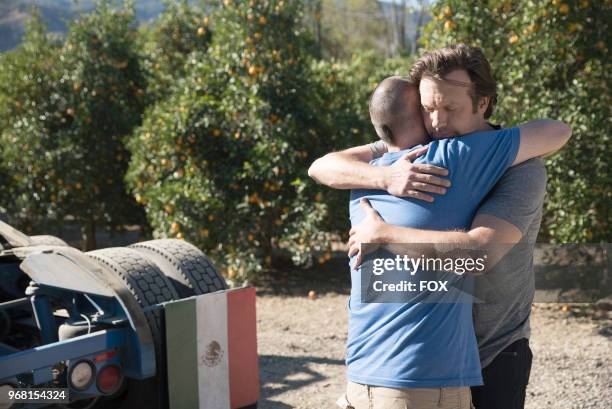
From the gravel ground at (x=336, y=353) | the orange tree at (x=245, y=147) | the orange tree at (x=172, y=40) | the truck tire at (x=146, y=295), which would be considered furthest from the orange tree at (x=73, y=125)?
the truck tire at (x=146, y=295)

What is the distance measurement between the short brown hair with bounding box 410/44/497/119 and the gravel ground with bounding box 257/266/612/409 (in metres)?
3.20

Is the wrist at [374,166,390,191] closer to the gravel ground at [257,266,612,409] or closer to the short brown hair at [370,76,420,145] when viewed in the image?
the short brown hair at [370,76,420,145]

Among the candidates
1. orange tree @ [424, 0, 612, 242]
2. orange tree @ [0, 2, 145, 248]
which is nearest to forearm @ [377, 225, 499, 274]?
orange tree @ [424, 0, 612, 242]

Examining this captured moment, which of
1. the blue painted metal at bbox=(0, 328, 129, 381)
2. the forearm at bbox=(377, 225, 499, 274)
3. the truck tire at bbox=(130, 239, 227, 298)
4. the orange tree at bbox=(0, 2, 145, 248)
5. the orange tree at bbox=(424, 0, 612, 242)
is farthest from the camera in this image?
the orange tree at bbox=(0, 2, 145, 248)

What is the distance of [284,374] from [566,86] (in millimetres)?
3838

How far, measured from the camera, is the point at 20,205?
34.7 ft

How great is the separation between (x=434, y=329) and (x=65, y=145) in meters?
8.89

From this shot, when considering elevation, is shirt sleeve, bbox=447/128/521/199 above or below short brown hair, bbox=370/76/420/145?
below

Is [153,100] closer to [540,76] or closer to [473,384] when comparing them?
[540,76]

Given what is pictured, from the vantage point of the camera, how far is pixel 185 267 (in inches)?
185

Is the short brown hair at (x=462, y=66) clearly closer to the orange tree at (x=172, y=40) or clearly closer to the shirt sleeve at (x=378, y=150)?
the shirt sleeve at (x=378, y=150)

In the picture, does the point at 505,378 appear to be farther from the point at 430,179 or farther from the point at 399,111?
the point at 399,111

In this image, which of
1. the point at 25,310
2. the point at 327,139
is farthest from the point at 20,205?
the point at 25,310

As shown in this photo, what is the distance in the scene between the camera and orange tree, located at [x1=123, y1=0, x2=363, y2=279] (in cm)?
852
